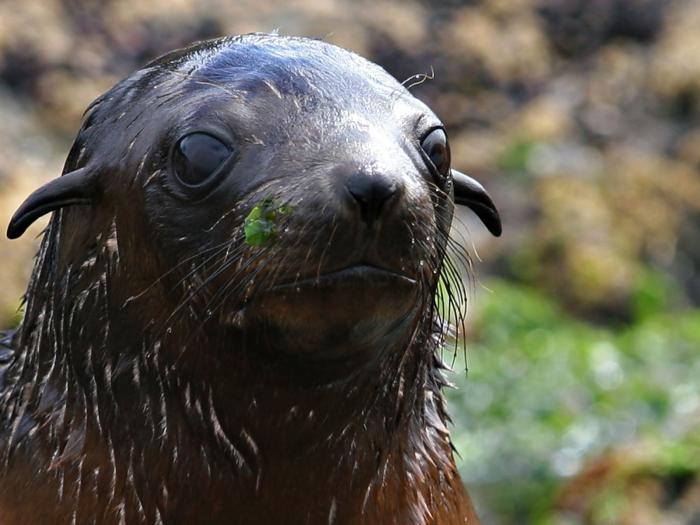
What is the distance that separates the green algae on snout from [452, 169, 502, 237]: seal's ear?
3.60ft

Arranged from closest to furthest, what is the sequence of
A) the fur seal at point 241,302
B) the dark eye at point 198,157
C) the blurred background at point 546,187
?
the fur seal at point 241,302 < the dark eye at point 198,157 < the blurred background at point 546,187

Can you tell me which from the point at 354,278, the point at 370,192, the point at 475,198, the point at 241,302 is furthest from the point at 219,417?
the point at 475,198

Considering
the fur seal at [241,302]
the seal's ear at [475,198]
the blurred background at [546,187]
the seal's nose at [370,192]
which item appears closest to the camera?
the seal's nose at [370,192]

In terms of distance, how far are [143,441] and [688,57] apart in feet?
62.2

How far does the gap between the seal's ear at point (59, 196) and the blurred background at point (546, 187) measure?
18.4ft

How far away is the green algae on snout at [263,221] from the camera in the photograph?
13.0 ft

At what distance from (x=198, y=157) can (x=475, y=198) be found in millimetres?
1210

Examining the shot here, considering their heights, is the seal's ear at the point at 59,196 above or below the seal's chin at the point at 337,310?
above

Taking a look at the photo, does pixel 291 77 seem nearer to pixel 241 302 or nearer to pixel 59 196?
pixel 241 302

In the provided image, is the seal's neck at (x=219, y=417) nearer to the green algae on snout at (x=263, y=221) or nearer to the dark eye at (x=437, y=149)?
the green algae on snout at (x=263, y=221)

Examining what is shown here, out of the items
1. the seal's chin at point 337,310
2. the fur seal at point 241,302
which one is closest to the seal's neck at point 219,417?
the fur seal at point 241,302

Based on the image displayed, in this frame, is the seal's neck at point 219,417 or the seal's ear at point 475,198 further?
the seal's ear at point 475,198

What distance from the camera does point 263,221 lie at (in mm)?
4000

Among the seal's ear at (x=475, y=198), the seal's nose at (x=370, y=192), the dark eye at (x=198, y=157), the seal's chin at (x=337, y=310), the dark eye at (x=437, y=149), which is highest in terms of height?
the seal's ear at (x=475, y=198)
